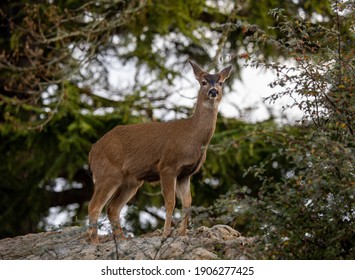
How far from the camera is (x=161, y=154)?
10.1 meters

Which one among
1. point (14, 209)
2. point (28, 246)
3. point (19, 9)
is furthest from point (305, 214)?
point (19, 9)

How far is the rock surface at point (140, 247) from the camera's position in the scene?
884cm

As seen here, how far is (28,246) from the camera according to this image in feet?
36.1

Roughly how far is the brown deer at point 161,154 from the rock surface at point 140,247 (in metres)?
0.27

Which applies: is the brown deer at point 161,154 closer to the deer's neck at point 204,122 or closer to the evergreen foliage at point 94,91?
the deer's neck at point 204,122

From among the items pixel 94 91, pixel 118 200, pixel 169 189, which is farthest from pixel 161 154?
pixel 94 91

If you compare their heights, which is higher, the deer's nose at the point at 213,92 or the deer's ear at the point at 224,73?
the deer's ear at the point at 224,73

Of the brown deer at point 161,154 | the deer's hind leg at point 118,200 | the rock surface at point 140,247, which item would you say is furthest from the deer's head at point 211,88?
the rock surface at point 140,247

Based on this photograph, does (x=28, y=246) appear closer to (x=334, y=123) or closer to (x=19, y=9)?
(x=334, y=123)

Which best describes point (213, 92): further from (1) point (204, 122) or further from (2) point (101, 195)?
(2) point (101, 195)

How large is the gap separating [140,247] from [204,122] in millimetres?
1563

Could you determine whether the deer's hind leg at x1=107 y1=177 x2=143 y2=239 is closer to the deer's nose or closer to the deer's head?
the deer's head

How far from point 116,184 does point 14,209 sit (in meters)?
9.17

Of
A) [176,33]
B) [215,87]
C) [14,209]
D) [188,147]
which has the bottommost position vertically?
[14,209]
